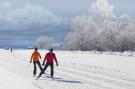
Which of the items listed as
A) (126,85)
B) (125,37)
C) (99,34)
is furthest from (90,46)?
(126,85)

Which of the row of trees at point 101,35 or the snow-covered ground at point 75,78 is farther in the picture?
the row of trees at point 101,35

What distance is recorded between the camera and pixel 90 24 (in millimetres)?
127625

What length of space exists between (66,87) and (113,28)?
4156 inches

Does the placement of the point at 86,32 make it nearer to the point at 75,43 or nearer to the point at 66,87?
the point at 75,43

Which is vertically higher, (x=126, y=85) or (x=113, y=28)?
(x=113, y=28)

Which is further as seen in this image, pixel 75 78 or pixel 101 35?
pixel 101 35

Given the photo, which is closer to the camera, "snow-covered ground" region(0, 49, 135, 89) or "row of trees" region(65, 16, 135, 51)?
"snow-covered ground" region(0, 49, 135, 89)

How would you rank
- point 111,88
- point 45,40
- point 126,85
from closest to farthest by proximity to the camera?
point 111,88, point 126,85, point 45,40

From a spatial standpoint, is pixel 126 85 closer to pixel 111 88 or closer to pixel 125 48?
pixel 111 88

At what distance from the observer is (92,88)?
63.7ft

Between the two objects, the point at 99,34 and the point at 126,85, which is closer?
the point at 126,85

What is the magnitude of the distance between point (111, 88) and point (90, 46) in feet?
349

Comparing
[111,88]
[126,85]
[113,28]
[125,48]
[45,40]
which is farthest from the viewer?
[45,40]

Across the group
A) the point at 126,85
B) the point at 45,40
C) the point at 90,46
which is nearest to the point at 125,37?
the point at 90,46
